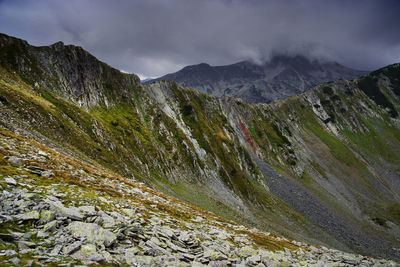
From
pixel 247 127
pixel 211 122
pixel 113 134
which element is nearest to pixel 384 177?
pixel 247 127

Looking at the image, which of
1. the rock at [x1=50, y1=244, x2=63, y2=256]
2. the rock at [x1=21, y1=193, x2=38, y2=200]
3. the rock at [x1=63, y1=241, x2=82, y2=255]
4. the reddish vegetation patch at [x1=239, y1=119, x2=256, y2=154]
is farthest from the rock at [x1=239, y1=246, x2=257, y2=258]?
the reddish vegetation patch at [x1=239, y1=119, x2=256, y2=154]

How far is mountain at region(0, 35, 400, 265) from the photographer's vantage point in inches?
1171

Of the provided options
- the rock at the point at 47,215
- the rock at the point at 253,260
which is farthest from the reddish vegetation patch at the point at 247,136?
the rock at the point at 47,215

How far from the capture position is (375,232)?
90.2 meters

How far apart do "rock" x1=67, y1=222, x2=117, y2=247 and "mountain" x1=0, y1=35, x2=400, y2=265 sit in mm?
664

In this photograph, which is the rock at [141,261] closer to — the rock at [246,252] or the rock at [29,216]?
the rock at [29,216]

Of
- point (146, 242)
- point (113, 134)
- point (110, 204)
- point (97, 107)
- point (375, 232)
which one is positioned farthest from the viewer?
point (375, 232)

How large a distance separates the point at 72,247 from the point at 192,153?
200 feet

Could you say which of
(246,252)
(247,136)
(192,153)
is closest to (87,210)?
(246,252)

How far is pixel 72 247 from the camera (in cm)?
802

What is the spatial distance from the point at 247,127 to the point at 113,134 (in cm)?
9929

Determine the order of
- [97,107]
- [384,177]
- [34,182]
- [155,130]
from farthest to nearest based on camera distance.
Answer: [384,177], [155,130], [97,107], [34,182]

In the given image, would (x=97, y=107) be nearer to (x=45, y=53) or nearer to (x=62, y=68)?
(x=62, y=68)

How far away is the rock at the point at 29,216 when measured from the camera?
8.48 metres
